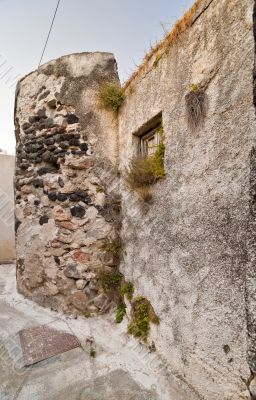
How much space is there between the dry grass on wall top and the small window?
703mm

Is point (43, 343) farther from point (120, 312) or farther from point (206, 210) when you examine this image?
point (206, 210)

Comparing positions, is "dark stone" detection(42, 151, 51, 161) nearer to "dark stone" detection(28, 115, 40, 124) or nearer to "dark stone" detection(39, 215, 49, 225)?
"dark stone" detection(28, 115, 40, 124)

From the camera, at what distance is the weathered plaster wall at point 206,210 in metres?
1.97

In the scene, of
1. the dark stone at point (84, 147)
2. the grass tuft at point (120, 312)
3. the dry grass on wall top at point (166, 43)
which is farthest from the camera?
the dark stone at point (84, 147)

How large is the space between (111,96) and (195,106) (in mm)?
1898

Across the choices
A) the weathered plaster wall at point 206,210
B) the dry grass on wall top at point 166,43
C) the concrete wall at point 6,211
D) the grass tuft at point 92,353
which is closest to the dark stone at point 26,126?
the dry grass on wall top at point 166,43

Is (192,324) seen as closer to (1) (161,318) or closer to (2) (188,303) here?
(2) (188,303)

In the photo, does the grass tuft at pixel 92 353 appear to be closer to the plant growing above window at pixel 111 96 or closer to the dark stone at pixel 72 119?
the dark stone at pixel 72 119

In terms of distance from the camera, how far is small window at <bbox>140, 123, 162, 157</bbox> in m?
3.31

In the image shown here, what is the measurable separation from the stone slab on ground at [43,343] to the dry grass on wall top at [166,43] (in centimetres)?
317

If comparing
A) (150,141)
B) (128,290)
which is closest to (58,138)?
(150,141)

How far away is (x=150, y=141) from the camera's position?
3516 millimetres

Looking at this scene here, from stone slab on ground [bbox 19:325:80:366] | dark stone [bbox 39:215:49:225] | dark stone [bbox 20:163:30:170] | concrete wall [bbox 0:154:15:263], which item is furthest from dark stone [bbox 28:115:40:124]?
concrete wall [bbox 0:154:15:263]

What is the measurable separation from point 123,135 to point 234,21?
2.04 metres
